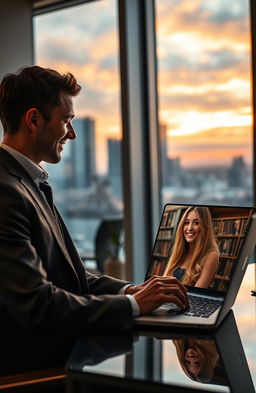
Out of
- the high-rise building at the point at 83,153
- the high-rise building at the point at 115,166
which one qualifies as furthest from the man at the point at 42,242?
the high-rise building at the point at 83,153

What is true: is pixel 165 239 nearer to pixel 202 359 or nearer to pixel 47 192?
pixel 47 192

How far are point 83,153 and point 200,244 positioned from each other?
3104 mm

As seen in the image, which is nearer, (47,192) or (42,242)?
(42,242)

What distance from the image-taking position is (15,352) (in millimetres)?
1344

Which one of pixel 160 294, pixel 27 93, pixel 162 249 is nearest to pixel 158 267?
pixel 162 249

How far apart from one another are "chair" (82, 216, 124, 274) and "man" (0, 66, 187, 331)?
257 cm

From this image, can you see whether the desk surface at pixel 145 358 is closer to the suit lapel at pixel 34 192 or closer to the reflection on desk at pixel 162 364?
the reflection on desk at pixel 162 364

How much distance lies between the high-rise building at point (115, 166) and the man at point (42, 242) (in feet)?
8.68

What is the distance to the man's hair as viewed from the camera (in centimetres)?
151

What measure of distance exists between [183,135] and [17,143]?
8.16 ft

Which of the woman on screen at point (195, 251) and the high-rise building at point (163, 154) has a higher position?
the high-rise building at point (163, 154)

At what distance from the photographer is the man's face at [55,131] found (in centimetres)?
153

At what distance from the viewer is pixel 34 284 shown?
4.09 feet

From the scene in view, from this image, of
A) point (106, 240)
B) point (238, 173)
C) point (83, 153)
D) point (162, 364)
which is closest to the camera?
point (162, 364)
